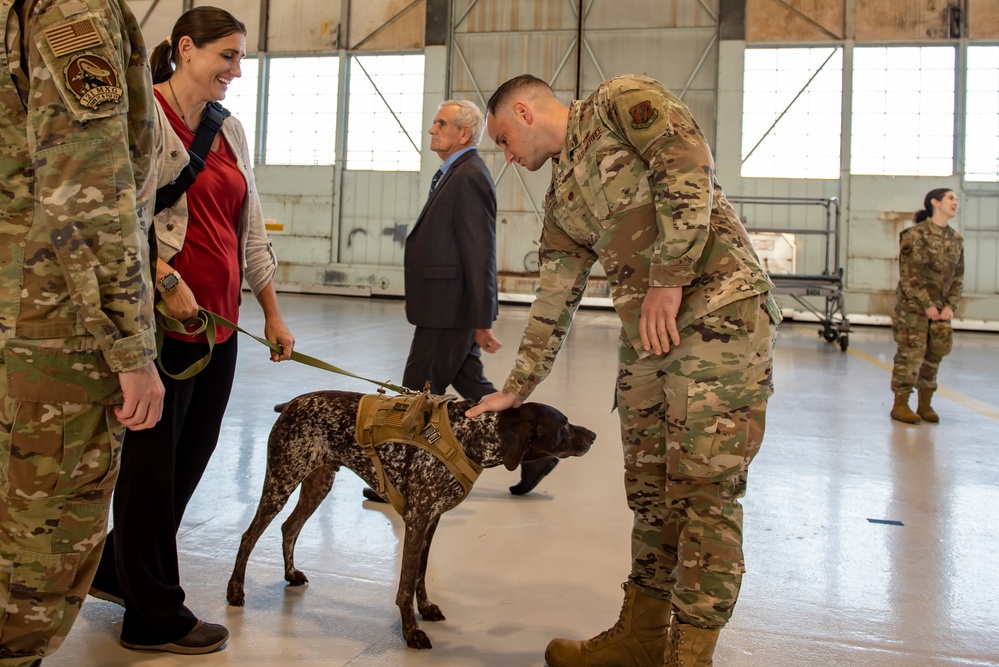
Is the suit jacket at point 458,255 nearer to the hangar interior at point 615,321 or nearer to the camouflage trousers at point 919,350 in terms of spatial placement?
the hangar interior at point 615,321

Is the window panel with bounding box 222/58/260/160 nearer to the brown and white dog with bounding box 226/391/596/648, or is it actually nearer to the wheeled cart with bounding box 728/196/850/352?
the wheeled cart with bounding box 728/196/850/352

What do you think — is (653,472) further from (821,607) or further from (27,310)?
(27,310)

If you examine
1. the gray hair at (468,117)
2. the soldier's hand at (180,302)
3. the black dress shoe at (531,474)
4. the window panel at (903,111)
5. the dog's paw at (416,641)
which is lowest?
the dog's paw at (416,641)

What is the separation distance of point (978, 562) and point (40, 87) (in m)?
3.47

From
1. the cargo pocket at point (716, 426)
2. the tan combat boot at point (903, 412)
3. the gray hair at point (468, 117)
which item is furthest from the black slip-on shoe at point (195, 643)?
the tan combat boot at point (903, 412)

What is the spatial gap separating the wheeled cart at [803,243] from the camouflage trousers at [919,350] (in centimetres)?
439

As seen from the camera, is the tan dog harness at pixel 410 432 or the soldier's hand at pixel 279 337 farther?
the soldier's hand at pixel 279 337

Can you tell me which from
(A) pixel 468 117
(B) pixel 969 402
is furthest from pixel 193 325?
(B) pixel 969 402

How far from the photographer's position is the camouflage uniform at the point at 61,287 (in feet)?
4.79

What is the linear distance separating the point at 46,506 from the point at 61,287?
41 centimetres

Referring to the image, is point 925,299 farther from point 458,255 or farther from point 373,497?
point 373,497

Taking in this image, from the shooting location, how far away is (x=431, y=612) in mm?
2562

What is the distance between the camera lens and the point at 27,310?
1510mm

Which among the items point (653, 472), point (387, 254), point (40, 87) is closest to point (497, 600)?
point (653, 472)
